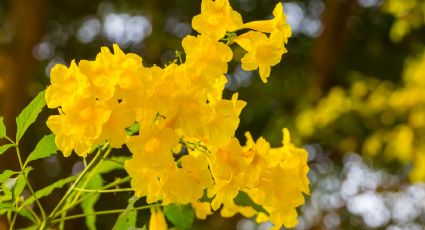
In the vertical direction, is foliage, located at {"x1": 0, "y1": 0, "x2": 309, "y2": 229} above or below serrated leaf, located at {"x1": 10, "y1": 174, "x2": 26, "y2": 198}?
above

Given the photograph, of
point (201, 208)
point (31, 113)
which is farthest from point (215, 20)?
point (201, 208)

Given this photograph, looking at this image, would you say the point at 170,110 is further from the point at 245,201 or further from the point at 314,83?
the point at 314,83

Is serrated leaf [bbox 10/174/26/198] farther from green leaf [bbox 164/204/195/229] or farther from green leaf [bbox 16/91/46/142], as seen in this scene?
green leaf [bbox 164/204/195/229]

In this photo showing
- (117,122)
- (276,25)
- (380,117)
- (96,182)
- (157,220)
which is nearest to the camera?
(117,122)

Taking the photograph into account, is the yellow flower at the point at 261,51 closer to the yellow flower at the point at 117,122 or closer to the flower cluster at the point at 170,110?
the flower cluster at the point at 170,110

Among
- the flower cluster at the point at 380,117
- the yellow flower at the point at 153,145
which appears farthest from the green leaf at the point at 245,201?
the flower cluster at the point at 380,117

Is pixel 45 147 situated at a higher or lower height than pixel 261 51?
lower

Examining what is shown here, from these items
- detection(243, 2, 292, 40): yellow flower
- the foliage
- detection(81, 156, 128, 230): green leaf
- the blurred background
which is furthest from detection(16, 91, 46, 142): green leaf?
the blurred background
